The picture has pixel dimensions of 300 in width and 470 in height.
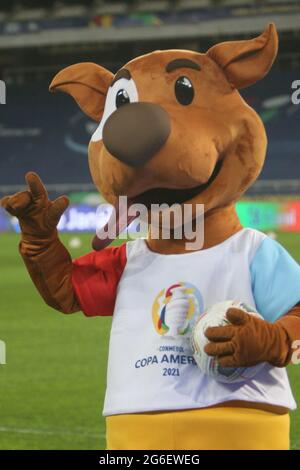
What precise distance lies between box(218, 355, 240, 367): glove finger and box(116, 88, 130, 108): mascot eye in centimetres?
89

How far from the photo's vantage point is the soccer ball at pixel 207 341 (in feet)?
9.46

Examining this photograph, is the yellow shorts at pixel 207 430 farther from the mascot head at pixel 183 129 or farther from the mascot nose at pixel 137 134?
the mascot nose at pixel 137 134

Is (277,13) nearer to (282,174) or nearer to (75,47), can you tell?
(282,174)

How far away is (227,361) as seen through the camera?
2.85m

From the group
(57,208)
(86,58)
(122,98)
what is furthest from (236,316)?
(86,58)

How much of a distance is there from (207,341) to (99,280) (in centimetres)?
58

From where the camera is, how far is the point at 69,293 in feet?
10.9

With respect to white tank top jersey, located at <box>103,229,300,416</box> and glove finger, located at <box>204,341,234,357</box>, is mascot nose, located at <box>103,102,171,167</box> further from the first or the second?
glove finger, located at <box>204,341,234,357</box>

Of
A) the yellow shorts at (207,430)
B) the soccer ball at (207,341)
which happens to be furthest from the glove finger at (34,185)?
the yellow shorts at (207,430)

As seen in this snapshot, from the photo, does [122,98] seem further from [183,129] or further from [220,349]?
[220,349]

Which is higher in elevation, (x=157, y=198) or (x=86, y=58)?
(x=86, y=58)
